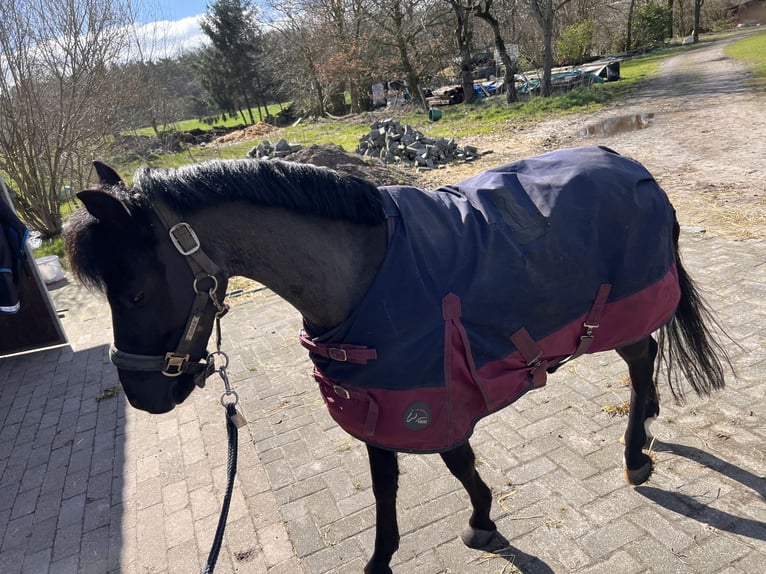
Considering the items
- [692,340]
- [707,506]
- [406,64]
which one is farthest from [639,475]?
[406,64]

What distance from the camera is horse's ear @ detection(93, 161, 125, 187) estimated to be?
1.69m

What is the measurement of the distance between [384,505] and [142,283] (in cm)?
140

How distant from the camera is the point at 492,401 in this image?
1.86 m

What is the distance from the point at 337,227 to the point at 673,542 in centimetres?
207

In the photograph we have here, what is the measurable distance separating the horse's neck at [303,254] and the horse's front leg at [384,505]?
695 millimetres

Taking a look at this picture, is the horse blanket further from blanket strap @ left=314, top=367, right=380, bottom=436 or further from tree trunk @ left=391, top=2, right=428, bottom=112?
tree trunk @ left=391, top=2, right=428, bottom=112

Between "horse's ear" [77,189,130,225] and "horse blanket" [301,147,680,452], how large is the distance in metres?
0.76

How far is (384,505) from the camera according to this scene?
2182 mm

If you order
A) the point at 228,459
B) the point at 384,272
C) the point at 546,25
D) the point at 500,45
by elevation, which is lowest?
the point at 228,459

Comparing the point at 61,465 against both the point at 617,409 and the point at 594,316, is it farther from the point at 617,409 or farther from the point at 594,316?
the point at 617,409

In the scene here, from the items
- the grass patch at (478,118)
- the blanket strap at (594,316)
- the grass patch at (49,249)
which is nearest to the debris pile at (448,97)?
the grass patch at (478,118)

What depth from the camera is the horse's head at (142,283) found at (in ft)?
Result: 4.96

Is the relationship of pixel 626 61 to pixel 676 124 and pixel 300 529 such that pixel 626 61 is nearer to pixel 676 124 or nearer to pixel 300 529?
pixel 676 124

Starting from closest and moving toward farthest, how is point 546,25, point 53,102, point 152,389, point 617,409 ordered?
point 152,389, point 617,409, point 53,102, point 546,25
